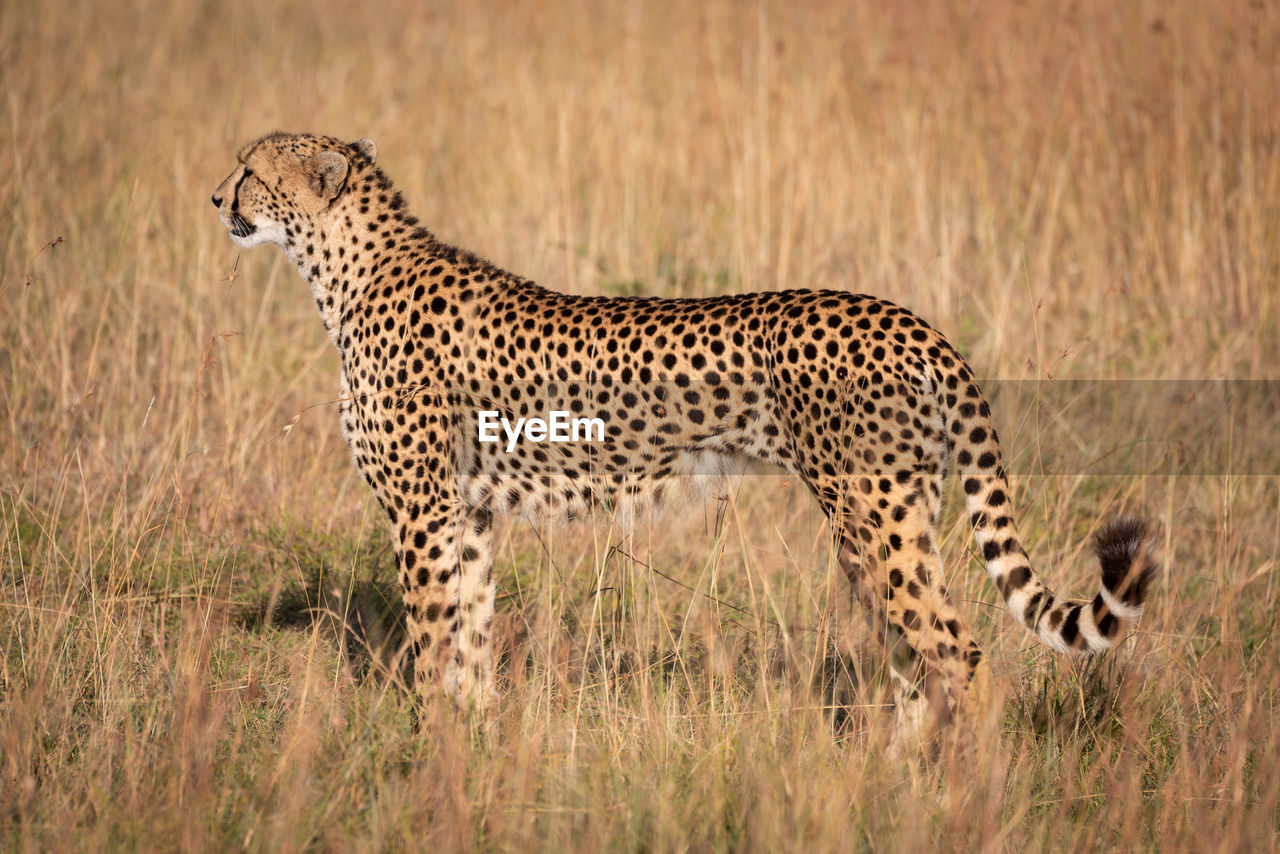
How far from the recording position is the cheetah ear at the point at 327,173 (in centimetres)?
390

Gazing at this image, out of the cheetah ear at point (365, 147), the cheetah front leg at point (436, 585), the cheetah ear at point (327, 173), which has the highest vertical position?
the cheetah ear at point (365, 147)

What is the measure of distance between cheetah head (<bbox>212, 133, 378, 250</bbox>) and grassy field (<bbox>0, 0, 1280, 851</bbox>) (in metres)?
0.38

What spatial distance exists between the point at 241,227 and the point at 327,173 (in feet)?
1.03

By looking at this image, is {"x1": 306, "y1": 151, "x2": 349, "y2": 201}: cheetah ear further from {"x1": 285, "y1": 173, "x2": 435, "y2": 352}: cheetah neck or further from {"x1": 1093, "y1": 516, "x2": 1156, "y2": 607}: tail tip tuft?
{"x1": 1093, "y1": 516, "x2": 1156, "y2": 607}: tail tip tuft

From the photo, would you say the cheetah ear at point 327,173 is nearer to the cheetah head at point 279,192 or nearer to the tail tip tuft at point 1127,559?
the cheetah head at point 279,192

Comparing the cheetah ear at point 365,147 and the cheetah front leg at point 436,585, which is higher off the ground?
the cheetah ear at point 365,147

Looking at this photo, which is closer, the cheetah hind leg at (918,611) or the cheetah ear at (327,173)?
the cheetah hind leg at (918,611)

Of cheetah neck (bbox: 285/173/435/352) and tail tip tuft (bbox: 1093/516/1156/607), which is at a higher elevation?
cheetah neck (bbox: 285/173/435/352)

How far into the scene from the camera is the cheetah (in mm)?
3158

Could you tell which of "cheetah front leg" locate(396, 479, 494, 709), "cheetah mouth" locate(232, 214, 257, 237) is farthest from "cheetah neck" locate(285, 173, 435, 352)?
"cheetah front leg" locate(396, 479, 494, 709)

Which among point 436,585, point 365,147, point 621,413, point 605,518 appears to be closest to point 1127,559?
A: point 621,413

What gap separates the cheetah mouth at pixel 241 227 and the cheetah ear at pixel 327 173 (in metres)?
0.22

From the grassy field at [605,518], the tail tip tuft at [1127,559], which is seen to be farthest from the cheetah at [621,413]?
the grassy field at [605,518]

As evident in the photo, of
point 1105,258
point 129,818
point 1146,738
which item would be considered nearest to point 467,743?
point 129,818
